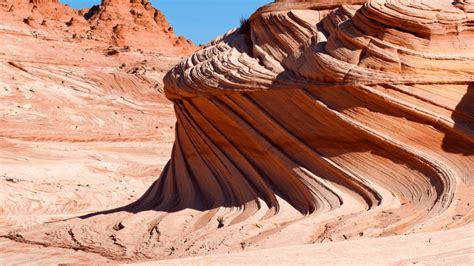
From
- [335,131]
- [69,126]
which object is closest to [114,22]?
[69,126]

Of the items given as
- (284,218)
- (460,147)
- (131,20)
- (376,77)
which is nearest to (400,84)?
(376,77)

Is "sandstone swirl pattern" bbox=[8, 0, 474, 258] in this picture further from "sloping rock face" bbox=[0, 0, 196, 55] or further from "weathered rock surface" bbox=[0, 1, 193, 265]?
"sloping rock face" bbox=[0, 0, 196, 55]

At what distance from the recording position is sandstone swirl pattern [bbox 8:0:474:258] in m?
8.52

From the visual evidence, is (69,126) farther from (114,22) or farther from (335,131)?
(114,22)

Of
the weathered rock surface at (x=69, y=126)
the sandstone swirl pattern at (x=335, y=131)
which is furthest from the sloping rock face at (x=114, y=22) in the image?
the sandstone swirl pattern at (x=335, y=131)

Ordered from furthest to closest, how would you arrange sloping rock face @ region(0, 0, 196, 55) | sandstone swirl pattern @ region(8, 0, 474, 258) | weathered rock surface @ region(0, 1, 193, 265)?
1. sloping rock face @ region(0, 0, 196, 55)
2. weathered rock surface @ region(0, 1, 193, 265)
3. sandstone swirl pattern @ region(8, 0, 474, 258)

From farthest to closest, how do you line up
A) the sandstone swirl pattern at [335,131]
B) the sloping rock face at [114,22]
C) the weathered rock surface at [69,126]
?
the sloping rock face at [114,22] → the weathered rock surface at [69,126] → the sandstone swirl pattern at [335,131]

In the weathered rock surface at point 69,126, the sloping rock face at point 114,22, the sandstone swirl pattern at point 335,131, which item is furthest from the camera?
the sloping rock face at point 114,22

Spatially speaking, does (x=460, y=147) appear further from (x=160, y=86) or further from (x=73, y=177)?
(x=160, y=86)

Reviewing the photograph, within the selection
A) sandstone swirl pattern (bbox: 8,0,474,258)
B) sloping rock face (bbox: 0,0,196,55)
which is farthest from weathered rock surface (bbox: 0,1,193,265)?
sandstone swirl pattern (bbox: 8,0,474,258)

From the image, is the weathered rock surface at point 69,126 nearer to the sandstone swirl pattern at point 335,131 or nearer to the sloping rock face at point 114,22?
the sloping rock face at point 114,22

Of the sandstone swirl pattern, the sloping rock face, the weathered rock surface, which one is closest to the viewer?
the sandstone swirl pattern

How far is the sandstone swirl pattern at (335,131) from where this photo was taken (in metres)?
8.52

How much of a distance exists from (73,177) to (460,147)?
45.3ft
